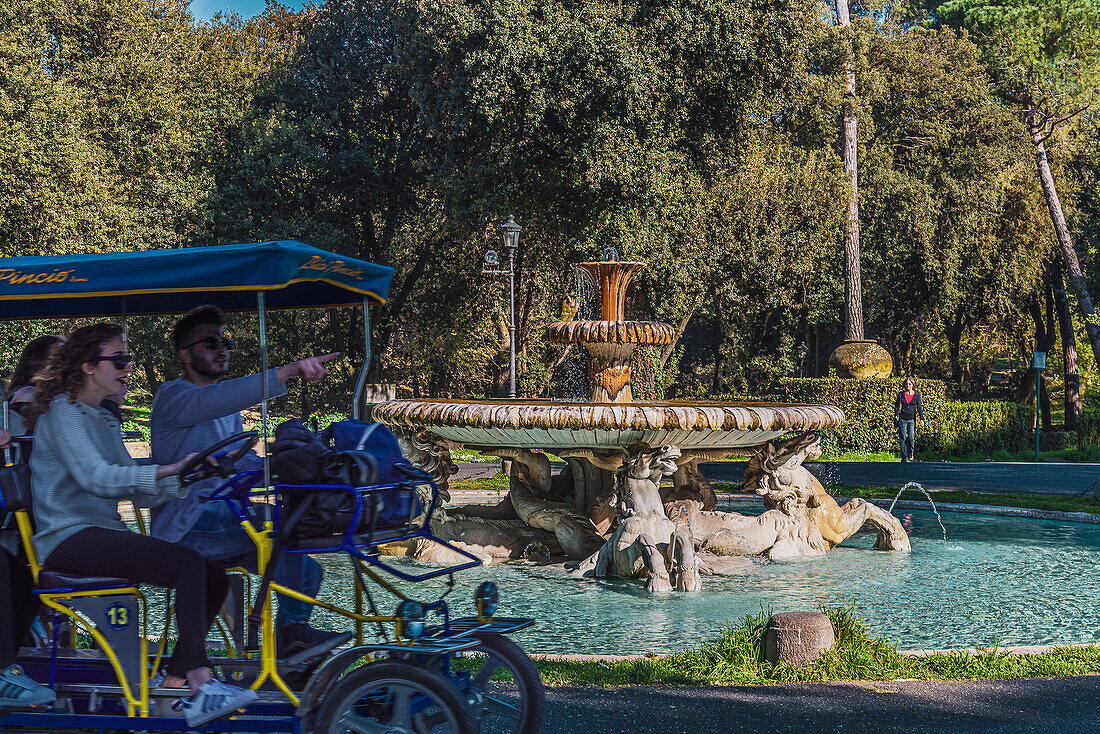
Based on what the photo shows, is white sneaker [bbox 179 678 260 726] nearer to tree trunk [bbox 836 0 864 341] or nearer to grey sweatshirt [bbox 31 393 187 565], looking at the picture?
grey sweatshirt [bbox 31 393 187 565]

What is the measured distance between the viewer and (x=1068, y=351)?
117ft

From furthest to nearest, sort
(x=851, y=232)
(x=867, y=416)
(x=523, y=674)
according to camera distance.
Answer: (x=851, y=232) < (x=867, y=416) < (x=523, y=674)

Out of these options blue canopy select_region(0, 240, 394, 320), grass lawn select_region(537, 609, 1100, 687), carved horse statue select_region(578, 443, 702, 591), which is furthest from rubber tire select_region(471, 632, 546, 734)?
carved horse statue select_region(578, 443, 702, 591)

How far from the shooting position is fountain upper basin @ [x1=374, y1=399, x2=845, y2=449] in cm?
981

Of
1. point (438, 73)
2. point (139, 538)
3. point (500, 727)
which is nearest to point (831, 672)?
point (500, 727)

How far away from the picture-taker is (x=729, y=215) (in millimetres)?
30578

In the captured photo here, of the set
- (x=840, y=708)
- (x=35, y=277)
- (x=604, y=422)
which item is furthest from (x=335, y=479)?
(x=604, y=422)

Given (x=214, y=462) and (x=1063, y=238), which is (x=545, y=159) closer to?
(x=1063, y=238)

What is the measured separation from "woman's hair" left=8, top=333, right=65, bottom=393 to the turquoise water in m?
3.67

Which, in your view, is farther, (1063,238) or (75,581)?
(1063,238)

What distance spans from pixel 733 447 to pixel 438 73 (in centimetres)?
1764

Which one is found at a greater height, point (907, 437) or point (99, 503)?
point (99, 503)

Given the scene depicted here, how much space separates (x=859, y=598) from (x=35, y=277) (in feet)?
23.5

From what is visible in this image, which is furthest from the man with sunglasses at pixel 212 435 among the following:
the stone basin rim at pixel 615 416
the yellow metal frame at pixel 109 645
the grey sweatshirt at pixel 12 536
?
the stone basin rim at pixel 615 416
